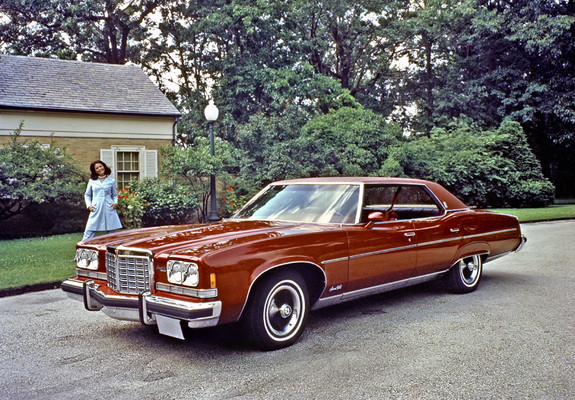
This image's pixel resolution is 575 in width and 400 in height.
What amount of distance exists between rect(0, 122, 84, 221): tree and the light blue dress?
6.12 meters

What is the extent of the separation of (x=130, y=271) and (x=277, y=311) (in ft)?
4.14

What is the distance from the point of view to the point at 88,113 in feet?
59.7

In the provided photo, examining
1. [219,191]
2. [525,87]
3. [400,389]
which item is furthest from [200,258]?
[525,87]

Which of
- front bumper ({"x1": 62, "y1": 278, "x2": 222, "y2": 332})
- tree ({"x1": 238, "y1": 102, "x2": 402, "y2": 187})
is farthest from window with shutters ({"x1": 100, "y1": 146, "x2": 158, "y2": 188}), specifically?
front bumper ({"x1": 62, "y1": 278, "x2": 222, "y2": 332})

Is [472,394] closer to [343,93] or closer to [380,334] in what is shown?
[380,334]

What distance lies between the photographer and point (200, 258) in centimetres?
368

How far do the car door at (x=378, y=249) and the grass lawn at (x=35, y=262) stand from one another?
4.69 m

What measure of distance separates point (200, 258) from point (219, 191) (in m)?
14.6

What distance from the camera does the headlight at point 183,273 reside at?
146 inches

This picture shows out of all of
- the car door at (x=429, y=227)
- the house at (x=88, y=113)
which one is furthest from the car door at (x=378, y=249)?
the house at (x=88, y=113)

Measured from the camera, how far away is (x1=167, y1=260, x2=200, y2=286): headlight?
3719 mm

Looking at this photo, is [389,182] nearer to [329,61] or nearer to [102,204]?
[102,204]

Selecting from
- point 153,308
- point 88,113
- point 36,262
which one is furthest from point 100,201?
point 88,113

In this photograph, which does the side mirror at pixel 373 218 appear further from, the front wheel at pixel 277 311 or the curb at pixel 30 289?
the curb at pixel 30 289
